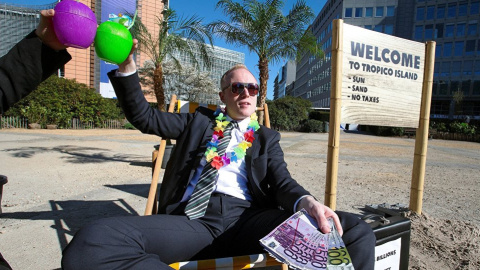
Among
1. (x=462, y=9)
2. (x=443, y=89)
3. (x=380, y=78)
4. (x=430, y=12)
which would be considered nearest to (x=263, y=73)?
(x=380, y=78)

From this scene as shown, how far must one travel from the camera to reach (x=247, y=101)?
2.00 m

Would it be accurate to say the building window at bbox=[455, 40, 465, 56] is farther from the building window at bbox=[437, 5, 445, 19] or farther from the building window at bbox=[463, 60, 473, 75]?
the building window at bbox=[437, 5, 445, 19]

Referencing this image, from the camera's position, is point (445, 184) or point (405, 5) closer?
point (445, 184)

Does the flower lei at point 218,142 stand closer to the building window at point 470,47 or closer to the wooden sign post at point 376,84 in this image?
the wooden sign post at point 376,84

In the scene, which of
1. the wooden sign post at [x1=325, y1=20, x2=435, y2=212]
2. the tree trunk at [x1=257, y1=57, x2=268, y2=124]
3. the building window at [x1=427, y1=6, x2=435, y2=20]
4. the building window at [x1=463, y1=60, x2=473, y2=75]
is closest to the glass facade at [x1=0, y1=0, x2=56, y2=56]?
the tree trunk at [x1=257, y1=57, x2=268, y2=124]

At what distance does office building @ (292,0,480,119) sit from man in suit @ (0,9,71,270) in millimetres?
51150

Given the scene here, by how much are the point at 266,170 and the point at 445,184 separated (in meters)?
5.42

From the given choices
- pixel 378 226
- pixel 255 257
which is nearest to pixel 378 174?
pixel 378 226

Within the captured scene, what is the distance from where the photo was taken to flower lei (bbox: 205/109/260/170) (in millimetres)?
1848

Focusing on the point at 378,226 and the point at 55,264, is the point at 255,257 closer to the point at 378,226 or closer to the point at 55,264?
the point at 378,226

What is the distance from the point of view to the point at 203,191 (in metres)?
1.73

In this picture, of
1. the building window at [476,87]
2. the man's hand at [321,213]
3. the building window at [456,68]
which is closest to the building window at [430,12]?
the building window at [456,68]

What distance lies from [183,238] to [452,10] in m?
59.0

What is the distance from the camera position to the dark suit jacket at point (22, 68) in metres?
0.91
